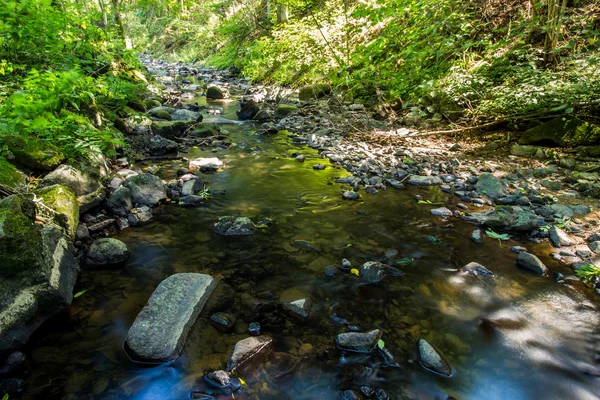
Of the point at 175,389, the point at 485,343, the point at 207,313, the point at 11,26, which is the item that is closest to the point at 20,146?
the point at 11,26

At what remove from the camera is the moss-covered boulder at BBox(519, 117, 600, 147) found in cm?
562

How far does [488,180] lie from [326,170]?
2865 mm

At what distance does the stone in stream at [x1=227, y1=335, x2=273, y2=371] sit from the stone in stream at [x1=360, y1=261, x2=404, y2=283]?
1262 millimetres

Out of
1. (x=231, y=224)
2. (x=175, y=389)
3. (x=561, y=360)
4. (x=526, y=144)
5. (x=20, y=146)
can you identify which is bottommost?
(x=561, y=360)

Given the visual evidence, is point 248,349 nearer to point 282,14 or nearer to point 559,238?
point 559,238

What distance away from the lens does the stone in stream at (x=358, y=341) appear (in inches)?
97.3

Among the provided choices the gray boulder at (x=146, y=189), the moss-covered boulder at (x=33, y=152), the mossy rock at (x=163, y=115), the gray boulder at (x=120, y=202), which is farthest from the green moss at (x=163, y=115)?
the gray boulder at (x=120, y=202)

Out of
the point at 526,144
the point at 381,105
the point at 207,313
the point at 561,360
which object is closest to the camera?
the point at 561,360

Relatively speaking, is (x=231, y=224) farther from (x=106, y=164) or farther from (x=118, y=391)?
(x=106, y=164)

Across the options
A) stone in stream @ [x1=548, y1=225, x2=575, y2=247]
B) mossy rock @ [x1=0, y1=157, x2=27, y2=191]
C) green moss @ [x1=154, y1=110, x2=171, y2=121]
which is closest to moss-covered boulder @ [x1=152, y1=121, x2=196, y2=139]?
green moss @ [x1=154, y1=110, x2=171, y2=121]

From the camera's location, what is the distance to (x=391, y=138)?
763 cm

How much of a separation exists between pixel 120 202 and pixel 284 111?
761 cm

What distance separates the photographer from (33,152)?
13.6ft

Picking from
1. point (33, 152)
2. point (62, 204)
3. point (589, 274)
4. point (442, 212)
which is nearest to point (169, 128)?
point (33, 152)
